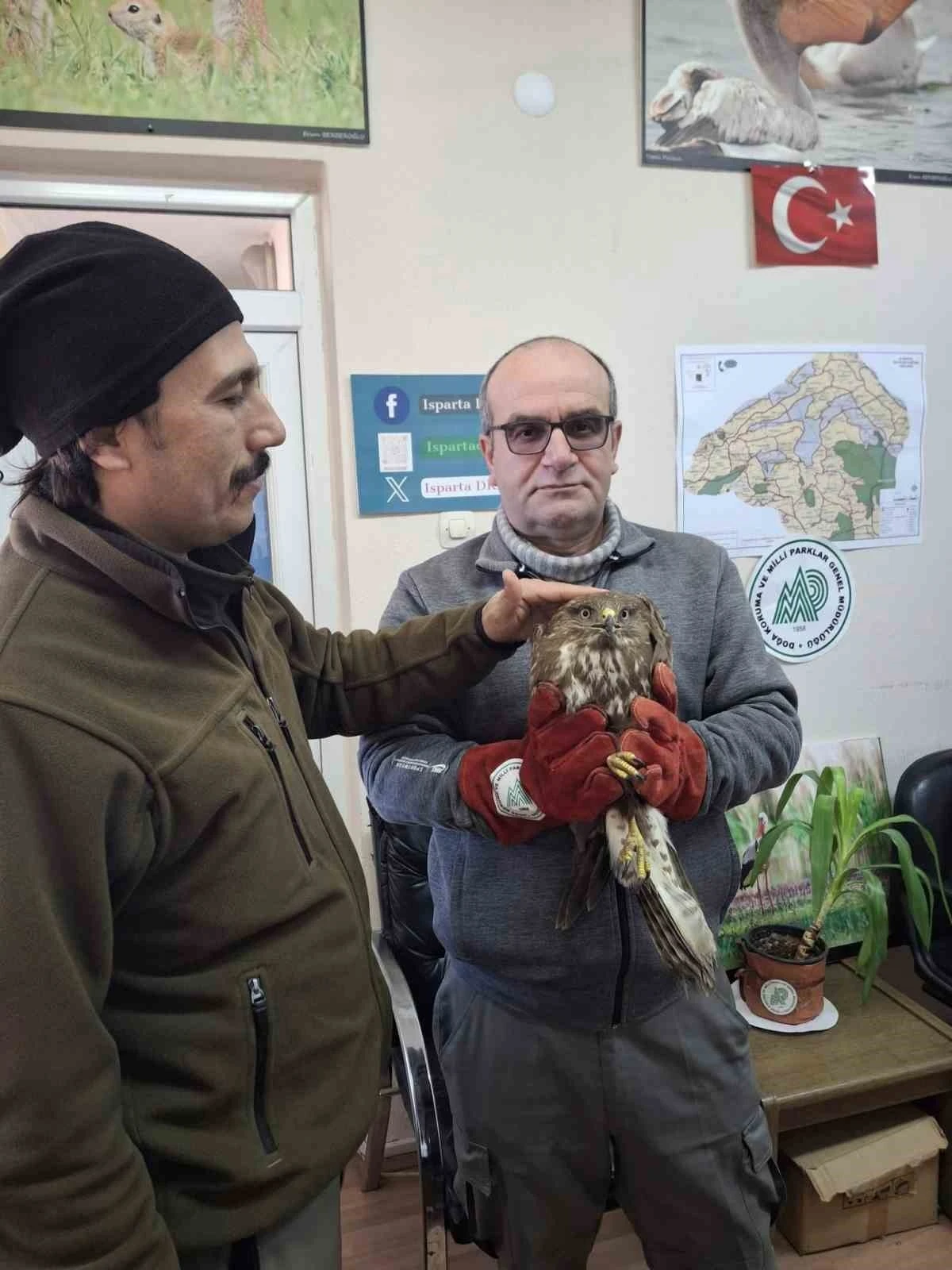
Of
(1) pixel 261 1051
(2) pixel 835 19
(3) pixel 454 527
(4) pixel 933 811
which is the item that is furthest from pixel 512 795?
(2) pixel 835 19

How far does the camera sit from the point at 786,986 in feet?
6.71

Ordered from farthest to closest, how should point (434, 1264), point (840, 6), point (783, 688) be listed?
point (840, 6)
point (434, 1264)
point (783, 688)

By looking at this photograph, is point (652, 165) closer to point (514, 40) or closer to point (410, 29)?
point (514, 40)

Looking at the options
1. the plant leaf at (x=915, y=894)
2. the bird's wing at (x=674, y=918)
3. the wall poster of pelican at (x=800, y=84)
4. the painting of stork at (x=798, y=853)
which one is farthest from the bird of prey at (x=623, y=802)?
the wall poster of pelican at (x=800, y=84)

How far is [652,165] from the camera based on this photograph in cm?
224

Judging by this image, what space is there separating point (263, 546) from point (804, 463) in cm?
157

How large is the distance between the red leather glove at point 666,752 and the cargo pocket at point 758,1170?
0.58 metres

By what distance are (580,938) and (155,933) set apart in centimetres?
61

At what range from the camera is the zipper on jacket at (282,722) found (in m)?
1.00

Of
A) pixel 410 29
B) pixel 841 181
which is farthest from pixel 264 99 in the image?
pixel 841 181

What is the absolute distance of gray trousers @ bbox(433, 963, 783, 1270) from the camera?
1.25 meters

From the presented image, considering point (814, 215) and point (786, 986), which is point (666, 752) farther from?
point (814, 215)

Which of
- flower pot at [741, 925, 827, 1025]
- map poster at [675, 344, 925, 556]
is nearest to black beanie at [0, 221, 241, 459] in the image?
map poster at [675, 344, 925, 556]

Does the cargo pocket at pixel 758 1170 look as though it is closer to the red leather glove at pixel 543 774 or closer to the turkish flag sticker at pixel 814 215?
the red leather glove at pixel 543 774
